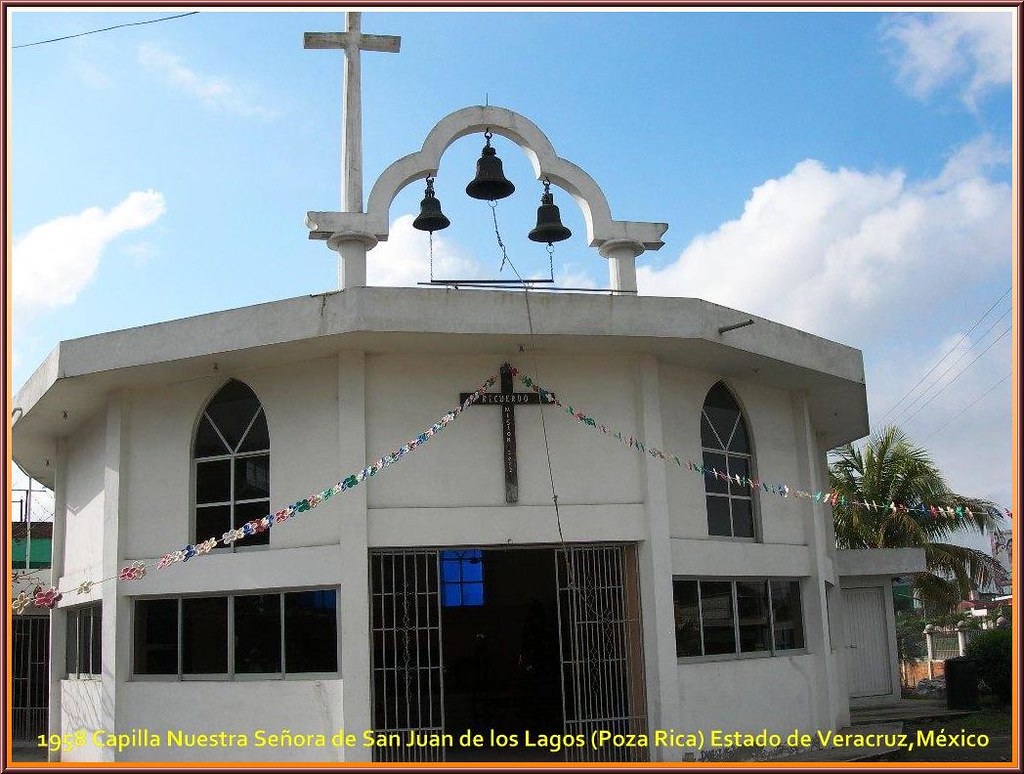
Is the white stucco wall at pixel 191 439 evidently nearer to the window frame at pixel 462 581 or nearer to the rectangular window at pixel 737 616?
the rectangular window at pixel 737 616

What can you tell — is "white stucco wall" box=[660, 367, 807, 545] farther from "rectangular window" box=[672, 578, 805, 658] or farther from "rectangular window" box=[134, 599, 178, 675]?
"rectangular window" box=[134, 599, 178, 675]

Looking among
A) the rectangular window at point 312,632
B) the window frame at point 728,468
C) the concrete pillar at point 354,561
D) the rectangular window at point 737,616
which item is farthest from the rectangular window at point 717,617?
the rectangular window at point 312,632

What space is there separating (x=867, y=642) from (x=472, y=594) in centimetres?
739

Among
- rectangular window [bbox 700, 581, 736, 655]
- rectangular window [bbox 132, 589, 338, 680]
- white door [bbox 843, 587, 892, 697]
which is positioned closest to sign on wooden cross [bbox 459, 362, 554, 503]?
rectangular window [bbox 132, 589, 338, 680]

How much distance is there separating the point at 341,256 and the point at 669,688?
5.95 meters

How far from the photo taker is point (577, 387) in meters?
12.3

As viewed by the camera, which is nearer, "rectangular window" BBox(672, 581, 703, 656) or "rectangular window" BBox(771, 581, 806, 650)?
"rectangular window" BBox(672, 581, 703, 656)

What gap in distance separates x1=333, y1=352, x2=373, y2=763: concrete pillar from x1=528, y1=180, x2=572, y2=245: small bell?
2570 mm

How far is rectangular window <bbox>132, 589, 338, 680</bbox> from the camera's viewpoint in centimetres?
1148

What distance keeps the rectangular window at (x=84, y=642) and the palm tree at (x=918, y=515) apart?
17.3 meters

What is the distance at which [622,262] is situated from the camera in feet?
42.1

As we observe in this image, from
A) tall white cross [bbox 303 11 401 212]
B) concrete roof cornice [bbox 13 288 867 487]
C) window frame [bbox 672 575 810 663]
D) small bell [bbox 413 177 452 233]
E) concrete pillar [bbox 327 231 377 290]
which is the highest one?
tall white cross [bbox 303 11 401 212]

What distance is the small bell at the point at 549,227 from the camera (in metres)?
12.7

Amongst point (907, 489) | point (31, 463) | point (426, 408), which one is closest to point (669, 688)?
point (426, 408)
